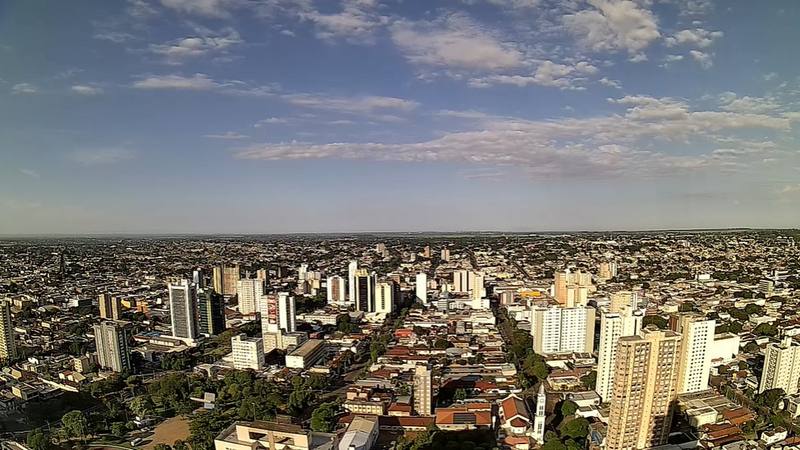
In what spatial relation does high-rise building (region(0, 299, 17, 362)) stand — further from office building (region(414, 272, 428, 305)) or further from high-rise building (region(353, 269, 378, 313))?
office building (region(414, 272, 428, 305))

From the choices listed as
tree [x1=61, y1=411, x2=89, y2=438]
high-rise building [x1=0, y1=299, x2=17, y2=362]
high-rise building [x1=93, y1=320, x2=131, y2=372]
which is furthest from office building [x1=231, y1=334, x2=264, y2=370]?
high-rise building [x1=0, y1=299, x2=17, y2=362]

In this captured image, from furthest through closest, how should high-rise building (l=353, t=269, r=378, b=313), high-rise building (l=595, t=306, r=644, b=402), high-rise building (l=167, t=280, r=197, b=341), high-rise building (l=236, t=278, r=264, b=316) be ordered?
1. high-rise building (l=353, t=269, r=378, b=313)
2. high-rise building (l=236, t=278, r=264, b=316)
3. high-rise building (l=167, t=280, r=197, b=341)
4. high-rise building (l=595, t=306, r=644, b=402)

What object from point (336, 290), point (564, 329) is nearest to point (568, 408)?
point (564, 329)

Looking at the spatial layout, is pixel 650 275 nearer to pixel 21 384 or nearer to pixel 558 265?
pixel 558 265

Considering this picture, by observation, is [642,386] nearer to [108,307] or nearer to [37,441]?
[37,441]

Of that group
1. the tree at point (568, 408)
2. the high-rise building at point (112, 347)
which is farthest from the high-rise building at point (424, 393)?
the high-rise building at point (112, 347)

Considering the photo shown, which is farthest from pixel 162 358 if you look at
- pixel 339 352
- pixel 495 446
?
pixel 495 446
